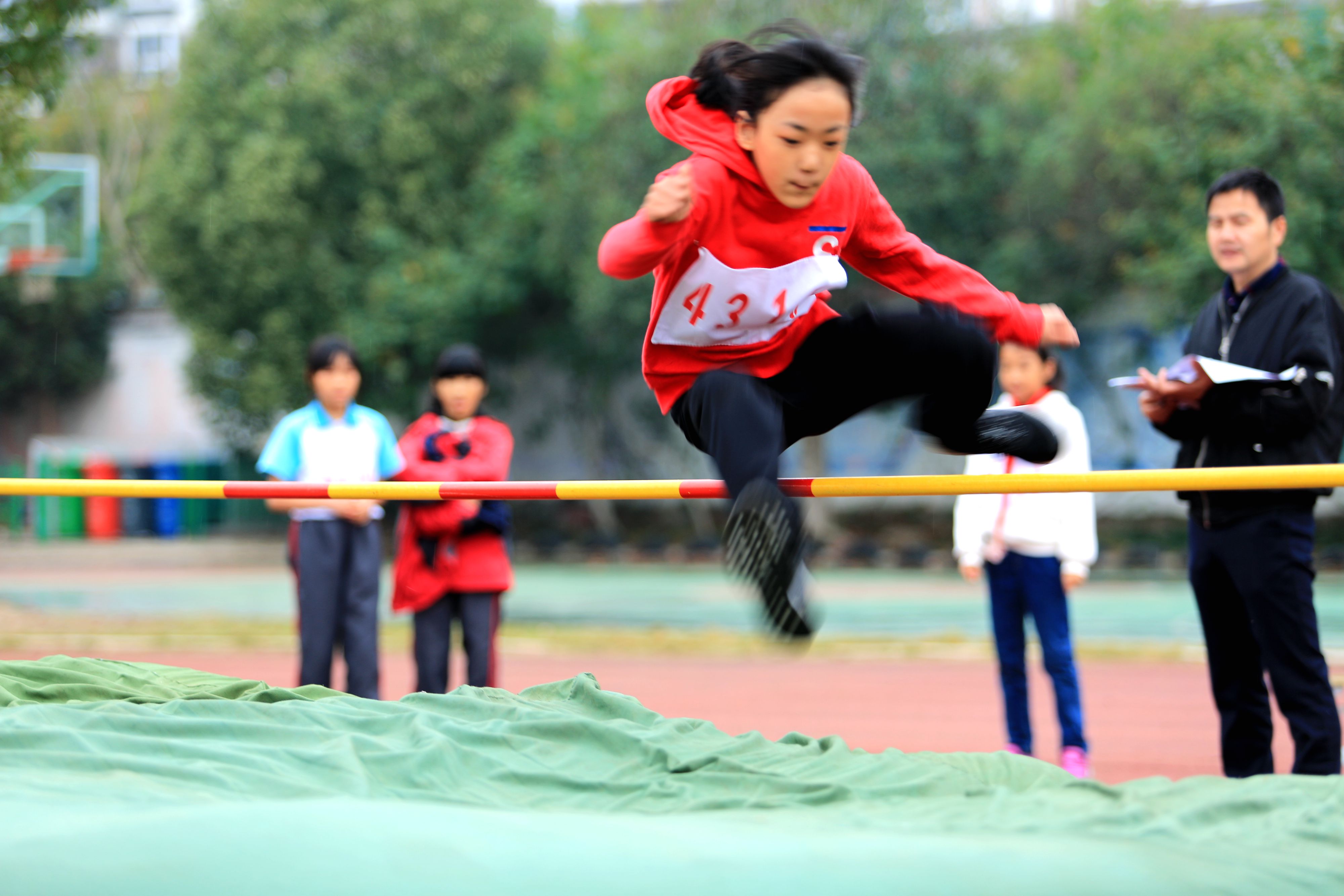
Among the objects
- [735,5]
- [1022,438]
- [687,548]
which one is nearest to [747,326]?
[1022,438]

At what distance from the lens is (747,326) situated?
2652 millimetres

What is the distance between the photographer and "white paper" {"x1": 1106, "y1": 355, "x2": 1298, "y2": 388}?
10.5 feet

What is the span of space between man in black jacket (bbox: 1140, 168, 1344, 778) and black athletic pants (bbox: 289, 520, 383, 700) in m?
2.79

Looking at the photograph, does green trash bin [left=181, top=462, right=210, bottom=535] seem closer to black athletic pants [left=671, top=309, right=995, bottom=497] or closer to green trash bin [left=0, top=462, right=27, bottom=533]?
green trash bin [left=0, top=462, right=27, bottom=533]

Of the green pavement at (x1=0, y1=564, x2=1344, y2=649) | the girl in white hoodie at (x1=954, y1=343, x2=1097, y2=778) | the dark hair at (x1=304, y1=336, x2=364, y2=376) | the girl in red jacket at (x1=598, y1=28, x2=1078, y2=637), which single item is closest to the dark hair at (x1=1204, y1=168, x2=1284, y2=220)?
the girl in white hoodie at (x1=954, y1=343, x2=1097, y2=778)

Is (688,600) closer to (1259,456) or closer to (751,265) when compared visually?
(1259,456)

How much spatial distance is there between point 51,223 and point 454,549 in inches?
478

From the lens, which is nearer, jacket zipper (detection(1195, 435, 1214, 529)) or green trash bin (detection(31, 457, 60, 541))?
jacket zipper (detection(1195, 435, 1214, 529))

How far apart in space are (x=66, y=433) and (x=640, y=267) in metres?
26.2

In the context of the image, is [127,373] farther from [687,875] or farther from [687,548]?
[687,875]

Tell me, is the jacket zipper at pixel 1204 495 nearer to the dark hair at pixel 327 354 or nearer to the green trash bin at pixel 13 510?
the dark hair at pixel 327 354

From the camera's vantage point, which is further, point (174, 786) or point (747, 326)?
point (747, 326)

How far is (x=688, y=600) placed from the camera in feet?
39.4

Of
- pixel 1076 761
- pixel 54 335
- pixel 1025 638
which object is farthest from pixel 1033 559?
pixel 54 335
